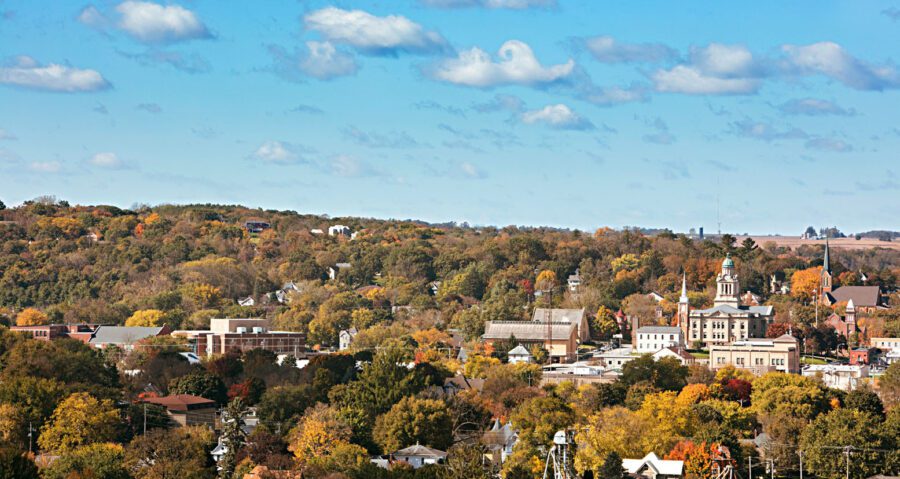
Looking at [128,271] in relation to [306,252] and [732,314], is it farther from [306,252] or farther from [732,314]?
[732,314]

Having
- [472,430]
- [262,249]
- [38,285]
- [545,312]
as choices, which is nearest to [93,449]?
[472,430]

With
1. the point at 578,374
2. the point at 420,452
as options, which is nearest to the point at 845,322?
the point at 578,374

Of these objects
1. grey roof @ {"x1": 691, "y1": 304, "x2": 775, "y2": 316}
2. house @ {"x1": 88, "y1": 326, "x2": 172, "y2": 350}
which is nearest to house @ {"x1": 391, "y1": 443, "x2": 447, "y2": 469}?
house @ {"x1": 88, "y1": 326, "x2": 172, "y2": 350}

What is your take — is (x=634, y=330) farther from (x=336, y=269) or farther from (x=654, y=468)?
(x=654, y=468)

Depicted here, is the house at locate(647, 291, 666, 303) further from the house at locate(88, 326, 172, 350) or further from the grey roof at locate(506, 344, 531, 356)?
the house at locate(88, 326, 172, 350)

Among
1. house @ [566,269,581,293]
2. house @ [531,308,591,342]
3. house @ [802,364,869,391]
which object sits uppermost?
house @ [566,269,581,293]

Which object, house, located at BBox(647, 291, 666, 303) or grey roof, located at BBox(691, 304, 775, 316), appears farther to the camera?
house, located at BBox(647, 291, 666, 303)
